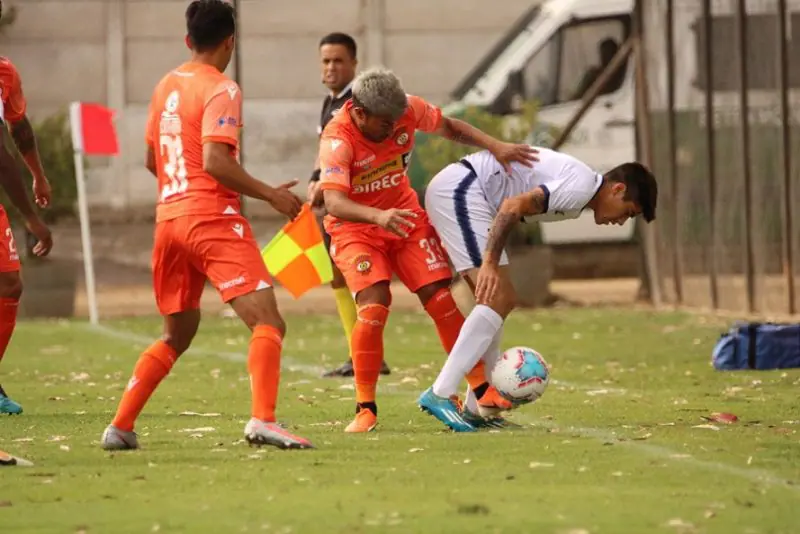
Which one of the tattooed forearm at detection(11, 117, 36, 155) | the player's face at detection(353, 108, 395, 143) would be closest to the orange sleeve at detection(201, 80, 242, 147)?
the player's face at detection(353, 108, 395, 143)

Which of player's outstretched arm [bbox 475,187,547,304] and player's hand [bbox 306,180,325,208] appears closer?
player's outstretched arm [bbox 475,187,547,304]

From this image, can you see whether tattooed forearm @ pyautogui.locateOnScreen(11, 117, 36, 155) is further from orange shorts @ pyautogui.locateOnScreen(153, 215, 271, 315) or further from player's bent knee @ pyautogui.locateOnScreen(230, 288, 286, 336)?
player's bent knee @ pyautogui.locateOnScreen(230, 288, 286, 336)

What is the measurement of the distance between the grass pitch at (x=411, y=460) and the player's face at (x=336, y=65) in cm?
192

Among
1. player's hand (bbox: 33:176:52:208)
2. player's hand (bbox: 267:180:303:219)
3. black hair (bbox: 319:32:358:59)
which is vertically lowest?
player's hand (bbox: 33:176:52:208)

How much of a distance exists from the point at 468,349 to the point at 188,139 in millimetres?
1792

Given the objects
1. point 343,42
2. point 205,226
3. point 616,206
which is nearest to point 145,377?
Result: point 205,226

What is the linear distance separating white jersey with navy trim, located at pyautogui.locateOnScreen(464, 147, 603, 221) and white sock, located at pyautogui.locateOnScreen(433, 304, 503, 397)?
55cm

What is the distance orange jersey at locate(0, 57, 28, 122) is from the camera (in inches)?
440

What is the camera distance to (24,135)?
11.5m

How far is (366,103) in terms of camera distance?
9.19 meters

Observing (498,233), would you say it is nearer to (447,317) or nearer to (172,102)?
(447,317)

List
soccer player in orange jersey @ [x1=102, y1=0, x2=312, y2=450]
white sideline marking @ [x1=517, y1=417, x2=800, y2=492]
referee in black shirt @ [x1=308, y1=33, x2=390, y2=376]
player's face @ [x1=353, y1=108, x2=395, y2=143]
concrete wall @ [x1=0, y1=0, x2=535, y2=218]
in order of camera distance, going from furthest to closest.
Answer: concrete wall @ [x1=0, y1=0, x2=535, y2=218]
referee in black shirt @ [x1=308, y1=33, x2=390, y2=376]
player's face @ [x1=353, y1=108, x2=395, y2=143]
soccer player in orange jersey @ [x1=102, y1=0, x2=312, y2=450]
white sideline marking @ [x1=517, y1=417, x2=800, y2=492]

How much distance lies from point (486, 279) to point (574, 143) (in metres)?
13.6

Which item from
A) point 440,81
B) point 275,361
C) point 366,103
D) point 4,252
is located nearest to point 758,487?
point 275,361
